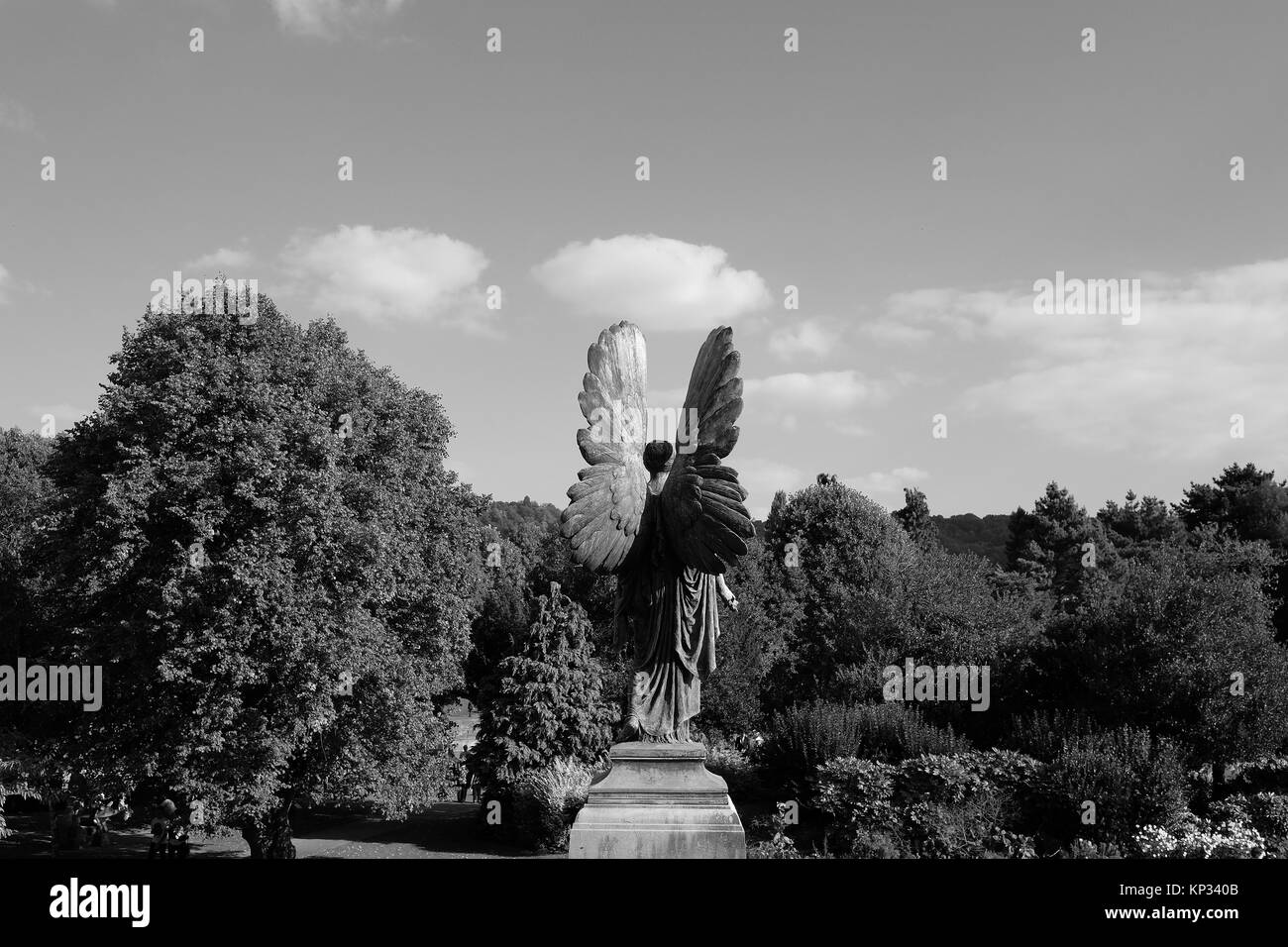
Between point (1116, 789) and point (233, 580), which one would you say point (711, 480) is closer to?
point (233, 580)

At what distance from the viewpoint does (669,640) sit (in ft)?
30.2

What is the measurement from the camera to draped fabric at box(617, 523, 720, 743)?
9.05m

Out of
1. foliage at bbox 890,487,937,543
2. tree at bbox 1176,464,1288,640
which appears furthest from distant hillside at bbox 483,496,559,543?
tree at bbox 1176,464,1288,640

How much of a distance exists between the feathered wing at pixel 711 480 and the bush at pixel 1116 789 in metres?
12.5

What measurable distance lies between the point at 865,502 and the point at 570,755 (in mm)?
34492

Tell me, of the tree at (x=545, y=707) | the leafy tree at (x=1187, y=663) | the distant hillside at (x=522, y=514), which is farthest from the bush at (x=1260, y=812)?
the distant hillside at (x=522, y=514)

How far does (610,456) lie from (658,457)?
50 cm

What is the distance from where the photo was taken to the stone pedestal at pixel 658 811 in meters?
8.34

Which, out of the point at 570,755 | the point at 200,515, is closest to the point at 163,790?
the point at 200,515

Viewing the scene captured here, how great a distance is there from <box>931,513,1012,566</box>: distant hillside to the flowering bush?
263 ft

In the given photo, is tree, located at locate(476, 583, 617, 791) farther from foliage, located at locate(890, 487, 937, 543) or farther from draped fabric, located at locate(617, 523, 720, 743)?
foliage, located at locate(890, 487, 937, 543)

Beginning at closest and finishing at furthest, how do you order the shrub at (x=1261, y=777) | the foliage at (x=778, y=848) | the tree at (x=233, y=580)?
the foliage at (x=778, y=848)
the tree at (x=233, y=580)
the shrub at (x=1261, y=777)

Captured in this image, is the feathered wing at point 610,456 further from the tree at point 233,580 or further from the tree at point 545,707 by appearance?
the tree at point 545,707
